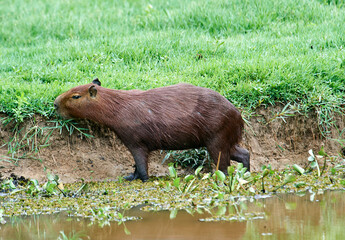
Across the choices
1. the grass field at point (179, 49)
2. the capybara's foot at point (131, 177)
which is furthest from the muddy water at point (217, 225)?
the grass field at point (179, 49)

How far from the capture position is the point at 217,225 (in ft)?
13.1

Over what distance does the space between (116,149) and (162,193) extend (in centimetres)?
120

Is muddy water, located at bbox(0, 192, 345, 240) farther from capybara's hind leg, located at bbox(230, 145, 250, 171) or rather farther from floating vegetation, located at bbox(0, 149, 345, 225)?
capybara's hind leg, located at bbox(230, 145, 250, 171)

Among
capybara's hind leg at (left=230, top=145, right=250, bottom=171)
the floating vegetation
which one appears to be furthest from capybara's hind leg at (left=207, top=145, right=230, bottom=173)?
the floating vegetation

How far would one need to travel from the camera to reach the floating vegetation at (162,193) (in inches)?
179

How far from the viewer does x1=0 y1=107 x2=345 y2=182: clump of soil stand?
593 centimetres

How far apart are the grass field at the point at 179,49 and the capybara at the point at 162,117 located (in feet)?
1.93

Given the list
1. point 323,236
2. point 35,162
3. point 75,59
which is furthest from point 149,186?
point 75,59

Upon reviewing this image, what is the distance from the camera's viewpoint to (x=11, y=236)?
13.0 ft

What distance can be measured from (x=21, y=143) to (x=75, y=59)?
5.93ft

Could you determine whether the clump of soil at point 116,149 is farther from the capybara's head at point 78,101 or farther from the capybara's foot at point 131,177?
the capybara's head at point 78,101

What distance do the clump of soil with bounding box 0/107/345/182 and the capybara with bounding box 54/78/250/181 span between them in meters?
0.39

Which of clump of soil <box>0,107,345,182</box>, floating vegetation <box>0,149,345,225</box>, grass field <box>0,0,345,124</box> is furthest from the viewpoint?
grass field <box>0,0,345,124</box>

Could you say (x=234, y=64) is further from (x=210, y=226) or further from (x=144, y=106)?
(x=210, y=226)
